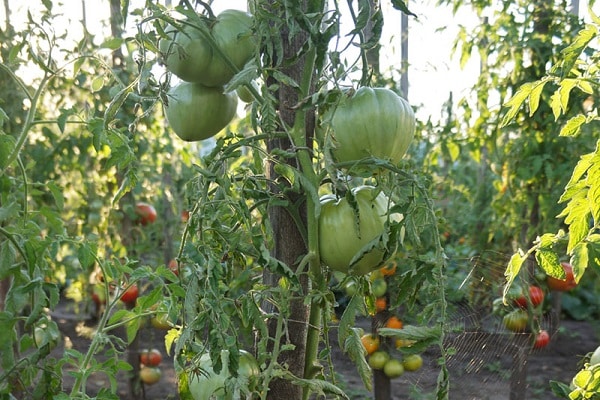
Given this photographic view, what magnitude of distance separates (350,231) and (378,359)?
2.02 meters

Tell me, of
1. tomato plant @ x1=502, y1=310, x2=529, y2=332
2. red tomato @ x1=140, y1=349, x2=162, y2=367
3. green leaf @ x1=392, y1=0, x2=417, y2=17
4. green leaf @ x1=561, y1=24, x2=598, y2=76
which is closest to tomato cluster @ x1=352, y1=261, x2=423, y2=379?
tomato plant @ x1=502, y1=310, x2=529, y2=332

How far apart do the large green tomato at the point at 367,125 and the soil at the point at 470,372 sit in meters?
2.18

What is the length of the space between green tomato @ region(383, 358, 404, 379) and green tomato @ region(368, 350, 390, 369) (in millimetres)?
17

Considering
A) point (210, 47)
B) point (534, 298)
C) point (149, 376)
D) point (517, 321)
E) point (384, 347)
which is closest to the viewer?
point (210, 47)

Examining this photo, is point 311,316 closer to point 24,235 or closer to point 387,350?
point 24,235

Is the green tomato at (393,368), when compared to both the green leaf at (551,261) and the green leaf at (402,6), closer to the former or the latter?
the green leaf at (551,261)

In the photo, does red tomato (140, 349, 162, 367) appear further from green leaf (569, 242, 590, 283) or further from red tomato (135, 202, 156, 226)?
green leaf (569, 242, 590, 283)

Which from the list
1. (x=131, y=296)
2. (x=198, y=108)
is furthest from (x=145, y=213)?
(x=198, y=108)

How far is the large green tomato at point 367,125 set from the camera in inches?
33.3

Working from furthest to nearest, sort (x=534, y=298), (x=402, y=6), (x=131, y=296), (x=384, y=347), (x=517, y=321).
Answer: (x=131, y=296)
(x=384, y=347)
(x=534, y=298)
(x=517, y=321)
(x=402, y=6)

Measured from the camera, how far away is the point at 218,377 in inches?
35.0

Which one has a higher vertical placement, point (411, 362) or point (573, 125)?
point (573, 125)

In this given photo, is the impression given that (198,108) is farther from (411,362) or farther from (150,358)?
(150,358)

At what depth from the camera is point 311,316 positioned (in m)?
0.87
